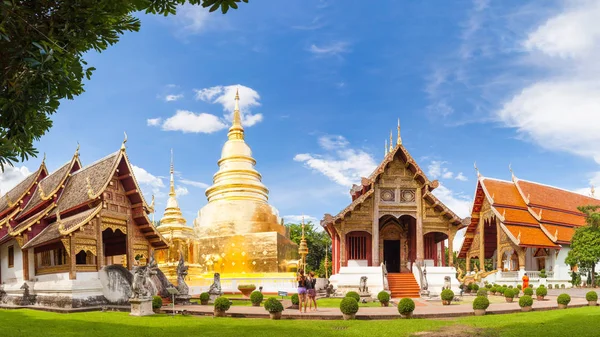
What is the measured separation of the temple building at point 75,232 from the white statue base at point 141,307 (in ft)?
10.5

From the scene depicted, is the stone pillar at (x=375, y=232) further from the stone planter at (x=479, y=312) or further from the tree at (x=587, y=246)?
the tree at (x=587, y=246)

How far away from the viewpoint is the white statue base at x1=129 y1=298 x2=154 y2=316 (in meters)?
16.0

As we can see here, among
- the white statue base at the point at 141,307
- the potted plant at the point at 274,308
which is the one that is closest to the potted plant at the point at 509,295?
the potted plant at the point at 274,308

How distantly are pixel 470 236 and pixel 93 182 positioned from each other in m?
26.7

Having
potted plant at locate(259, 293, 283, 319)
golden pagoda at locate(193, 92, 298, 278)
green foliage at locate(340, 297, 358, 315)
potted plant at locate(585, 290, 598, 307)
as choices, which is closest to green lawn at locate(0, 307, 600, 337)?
potted plant at locate(259, 293, 283, 319)

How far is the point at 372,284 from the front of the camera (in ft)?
78.7

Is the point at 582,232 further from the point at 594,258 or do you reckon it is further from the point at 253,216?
the point at 253,216

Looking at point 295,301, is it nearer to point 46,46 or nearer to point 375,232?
point 375,232

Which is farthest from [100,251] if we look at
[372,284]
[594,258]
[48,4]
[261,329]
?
A: [594,258]

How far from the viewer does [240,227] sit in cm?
3525

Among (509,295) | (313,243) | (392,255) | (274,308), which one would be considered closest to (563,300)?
(509,295)

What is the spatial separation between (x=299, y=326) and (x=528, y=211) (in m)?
27.4

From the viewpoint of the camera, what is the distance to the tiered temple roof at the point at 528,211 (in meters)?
33.6

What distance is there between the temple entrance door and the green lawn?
13206mm
